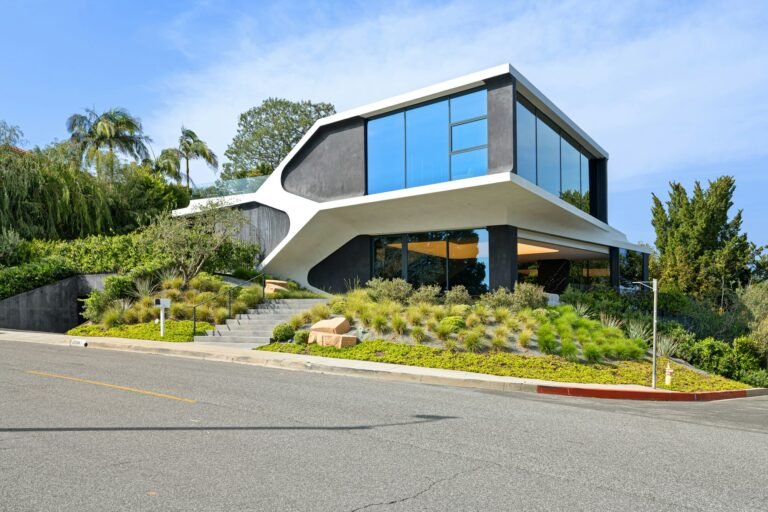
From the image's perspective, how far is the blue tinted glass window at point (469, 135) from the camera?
18.9m

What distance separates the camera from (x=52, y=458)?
520cm

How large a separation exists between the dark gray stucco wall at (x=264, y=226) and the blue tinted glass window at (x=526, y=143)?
1051 centimetres

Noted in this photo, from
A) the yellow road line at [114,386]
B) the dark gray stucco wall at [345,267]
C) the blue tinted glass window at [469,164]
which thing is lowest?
the yellow road line at [114,386]

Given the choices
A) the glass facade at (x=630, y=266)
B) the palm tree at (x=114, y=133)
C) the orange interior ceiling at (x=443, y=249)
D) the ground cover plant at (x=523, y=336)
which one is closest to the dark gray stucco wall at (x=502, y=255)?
the orange interior ceiling at (x=443, y=249)

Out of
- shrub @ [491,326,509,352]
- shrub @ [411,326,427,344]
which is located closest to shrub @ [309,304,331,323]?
shrub @ [411,326,427,344]

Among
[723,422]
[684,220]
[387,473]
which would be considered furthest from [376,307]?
[684,220]

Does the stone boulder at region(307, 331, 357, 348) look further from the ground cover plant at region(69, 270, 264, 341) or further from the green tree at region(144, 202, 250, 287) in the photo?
the green tree at region(144, 202, 250, 287)

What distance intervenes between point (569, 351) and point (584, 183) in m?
16.8

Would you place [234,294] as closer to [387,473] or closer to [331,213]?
[331,213]

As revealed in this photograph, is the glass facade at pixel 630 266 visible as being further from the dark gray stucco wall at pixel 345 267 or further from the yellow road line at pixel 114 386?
the yellow road line at pixel 114 386

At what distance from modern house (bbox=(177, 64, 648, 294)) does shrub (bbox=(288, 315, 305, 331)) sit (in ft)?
19.2

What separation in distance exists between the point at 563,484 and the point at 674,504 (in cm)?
86

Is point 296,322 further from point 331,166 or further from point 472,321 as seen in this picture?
point 331,166

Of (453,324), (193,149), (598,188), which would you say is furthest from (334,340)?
(193,149)
